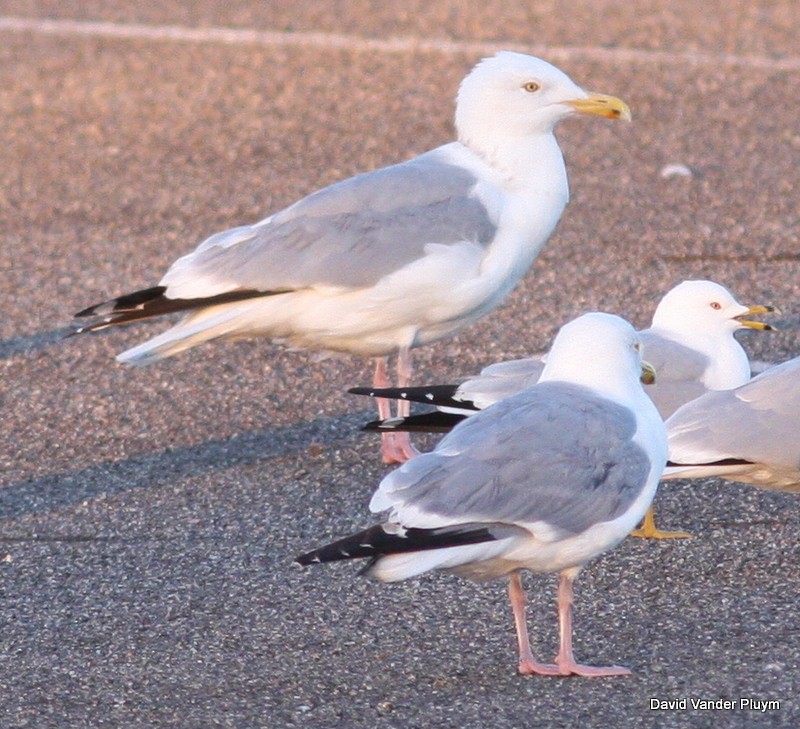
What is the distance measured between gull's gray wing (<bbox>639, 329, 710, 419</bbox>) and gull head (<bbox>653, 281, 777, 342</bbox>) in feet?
0.36

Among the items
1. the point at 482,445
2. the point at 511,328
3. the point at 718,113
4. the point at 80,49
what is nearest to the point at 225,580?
the point at 482,445

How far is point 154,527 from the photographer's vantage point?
5316 millimetres

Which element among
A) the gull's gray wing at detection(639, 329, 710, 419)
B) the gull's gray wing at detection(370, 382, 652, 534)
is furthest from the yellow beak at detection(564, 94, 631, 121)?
the gull's gray wing at detection(370, 382, 652, 534)

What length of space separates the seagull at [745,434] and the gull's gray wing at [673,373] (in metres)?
0.38

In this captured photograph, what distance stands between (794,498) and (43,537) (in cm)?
253

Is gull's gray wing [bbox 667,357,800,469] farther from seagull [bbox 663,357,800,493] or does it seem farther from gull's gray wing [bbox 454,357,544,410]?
gull's gray wing [bbox 454,357,544,410]

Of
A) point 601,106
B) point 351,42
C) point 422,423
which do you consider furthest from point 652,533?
point 351,42

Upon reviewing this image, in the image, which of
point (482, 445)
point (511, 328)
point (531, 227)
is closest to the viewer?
point (482, 445)

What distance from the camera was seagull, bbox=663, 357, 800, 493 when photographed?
4703 millimetres

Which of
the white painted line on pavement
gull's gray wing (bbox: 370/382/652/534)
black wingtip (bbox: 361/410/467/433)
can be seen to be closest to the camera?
gull's gray wing (bbox: 370/382/652/534)

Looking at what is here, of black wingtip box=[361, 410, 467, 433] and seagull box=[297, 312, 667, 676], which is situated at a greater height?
seagull box=[297, 312, 667, 676]

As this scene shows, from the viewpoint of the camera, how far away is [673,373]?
542 centimetres

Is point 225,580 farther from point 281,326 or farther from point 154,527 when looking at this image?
point 281,326

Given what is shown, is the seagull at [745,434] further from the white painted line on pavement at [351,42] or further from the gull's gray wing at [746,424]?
the white painted line on pavement at [351,42]
